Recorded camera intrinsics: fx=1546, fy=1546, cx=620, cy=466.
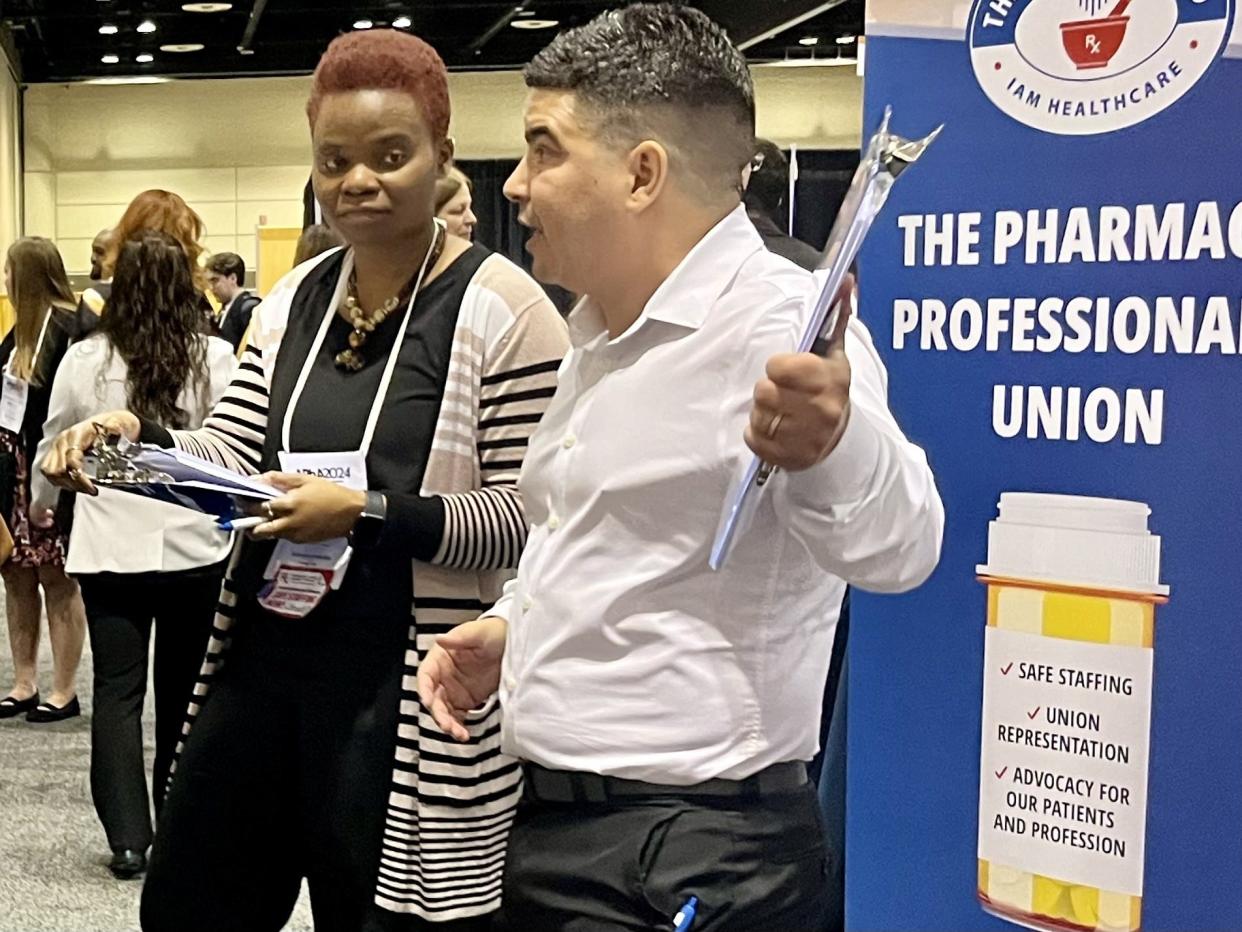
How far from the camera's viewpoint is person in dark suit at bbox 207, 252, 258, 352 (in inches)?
207

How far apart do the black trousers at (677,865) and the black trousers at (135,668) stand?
2.31 m

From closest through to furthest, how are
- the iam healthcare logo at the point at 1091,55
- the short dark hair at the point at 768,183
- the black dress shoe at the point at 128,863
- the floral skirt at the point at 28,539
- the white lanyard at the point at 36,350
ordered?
the iam healthcare logo at the point at 1091,55 < the short dark hair at the point at 768,183 < the black dress shoe at the point at 128,863 < the white lanyard at the point at 36,350 < the floral skirt at the point at 28,539

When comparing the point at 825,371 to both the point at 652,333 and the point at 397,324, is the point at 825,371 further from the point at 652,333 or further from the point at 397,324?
the point at 397,324

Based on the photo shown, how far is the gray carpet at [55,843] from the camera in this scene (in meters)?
3.38

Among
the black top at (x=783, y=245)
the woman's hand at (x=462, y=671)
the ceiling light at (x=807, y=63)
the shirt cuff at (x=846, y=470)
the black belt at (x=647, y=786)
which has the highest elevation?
the ceiling light at (x=807, y=63)

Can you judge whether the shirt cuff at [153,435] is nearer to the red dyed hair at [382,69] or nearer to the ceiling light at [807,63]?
the red dyed hair at [382,69]

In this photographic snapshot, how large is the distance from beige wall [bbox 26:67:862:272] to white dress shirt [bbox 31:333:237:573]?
1006 centimetres

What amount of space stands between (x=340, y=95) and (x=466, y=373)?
356mm

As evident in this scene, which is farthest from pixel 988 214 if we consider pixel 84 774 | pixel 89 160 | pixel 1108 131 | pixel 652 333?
pixel 89 160

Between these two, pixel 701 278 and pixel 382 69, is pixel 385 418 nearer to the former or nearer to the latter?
pixel 382 69

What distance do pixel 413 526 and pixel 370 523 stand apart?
0.05 metres

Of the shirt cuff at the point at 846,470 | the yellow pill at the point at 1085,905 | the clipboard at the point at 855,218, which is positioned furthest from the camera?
the yellow pill at the point at 1085,905

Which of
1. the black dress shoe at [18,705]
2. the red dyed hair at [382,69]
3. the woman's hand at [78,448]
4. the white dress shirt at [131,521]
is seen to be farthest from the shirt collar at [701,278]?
the black dress shoe at [18,705]

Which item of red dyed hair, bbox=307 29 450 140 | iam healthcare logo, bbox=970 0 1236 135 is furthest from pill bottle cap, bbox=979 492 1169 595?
red dyed hair, bbox=307 29 450 140
